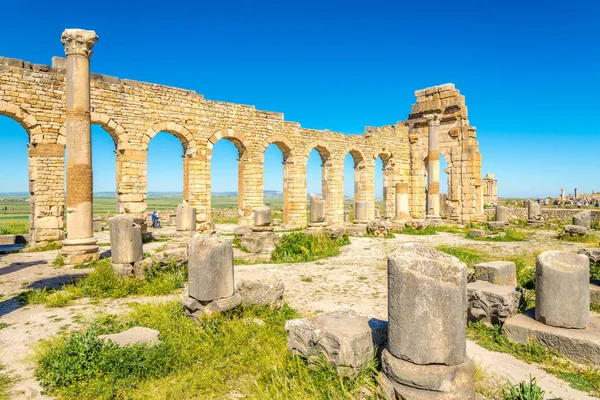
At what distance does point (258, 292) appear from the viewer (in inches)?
232

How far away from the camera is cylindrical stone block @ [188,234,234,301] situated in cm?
540

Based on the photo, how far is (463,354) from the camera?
3.28m

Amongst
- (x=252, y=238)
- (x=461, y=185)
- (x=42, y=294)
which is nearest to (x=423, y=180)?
(x=461, y=185)

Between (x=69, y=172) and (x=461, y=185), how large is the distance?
66.6 feet

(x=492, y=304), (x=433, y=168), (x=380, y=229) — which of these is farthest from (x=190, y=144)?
(x=492, y=304)

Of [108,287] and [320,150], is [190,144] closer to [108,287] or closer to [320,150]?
[320,150]

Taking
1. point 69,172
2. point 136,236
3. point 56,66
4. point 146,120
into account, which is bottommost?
point 136,236

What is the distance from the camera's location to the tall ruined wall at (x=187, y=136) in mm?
12203

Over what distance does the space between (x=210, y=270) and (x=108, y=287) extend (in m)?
3.10

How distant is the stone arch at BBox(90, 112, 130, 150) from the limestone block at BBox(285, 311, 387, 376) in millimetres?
12408

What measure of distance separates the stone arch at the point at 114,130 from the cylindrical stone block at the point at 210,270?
1018cm

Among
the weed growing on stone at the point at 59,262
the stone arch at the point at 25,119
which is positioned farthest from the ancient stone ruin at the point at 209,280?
the stone arch at the point at 25,119

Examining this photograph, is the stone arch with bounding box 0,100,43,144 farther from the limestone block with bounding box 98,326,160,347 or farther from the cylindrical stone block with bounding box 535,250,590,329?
the cylindrical stone block with bounding box 535,250,590,329

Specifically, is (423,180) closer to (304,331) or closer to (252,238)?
(252,238)
